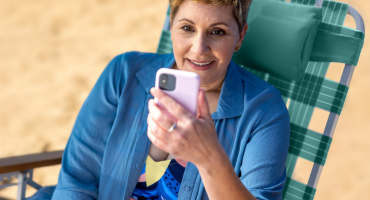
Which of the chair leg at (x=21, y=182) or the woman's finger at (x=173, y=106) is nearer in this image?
the woman's finger at (x=173, y=106)

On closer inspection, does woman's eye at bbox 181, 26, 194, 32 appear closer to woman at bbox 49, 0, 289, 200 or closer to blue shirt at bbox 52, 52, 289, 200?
woman at bbox 49, 0, 289, 200

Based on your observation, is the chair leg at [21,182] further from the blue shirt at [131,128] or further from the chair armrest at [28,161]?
the blue shirt at [131,128]

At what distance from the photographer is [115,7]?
642 centimetres

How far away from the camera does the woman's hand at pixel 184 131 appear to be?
89 cm

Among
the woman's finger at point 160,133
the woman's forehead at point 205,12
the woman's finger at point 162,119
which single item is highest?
the woman's forehead at point 205,12

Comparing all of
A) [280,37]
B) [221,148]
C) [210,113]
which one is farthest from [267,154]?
[280,37]

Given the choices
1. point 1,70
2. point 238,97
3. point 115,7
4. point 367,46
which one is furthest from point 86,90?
point 367,46

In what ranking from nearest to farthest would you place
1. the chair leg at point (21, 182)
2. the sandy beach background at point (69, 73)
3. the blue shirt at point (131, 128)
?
1. the blue shirt at point (131, 128)
2. the chair leg at point (21, 182)
3. the sandy beach background at point (69, 73)

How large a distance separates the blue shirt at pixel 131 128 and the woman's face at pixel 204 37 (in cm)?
17

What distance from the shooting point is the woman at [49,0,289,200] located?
1.29 meters

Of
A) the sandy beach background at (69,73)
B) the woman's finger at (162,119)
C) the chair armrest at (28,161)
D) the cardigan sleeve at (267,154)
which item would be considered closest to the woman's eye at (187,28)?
the cardigan sleeve at (267,154)

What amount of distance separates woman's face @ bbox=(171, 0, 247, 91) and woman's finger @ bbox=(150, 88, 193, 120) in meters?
0.40

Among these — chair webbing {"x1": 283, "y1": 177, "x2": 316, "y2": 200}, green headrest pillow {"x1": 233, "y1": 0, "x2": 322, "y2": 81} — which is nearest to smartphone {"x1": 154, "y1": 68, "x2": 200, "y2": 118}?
green headrest pillow {"x1": 233, "y1": 0, "x2": 322, "y2": 81}

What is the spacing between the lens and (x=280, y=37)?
1.70 m
